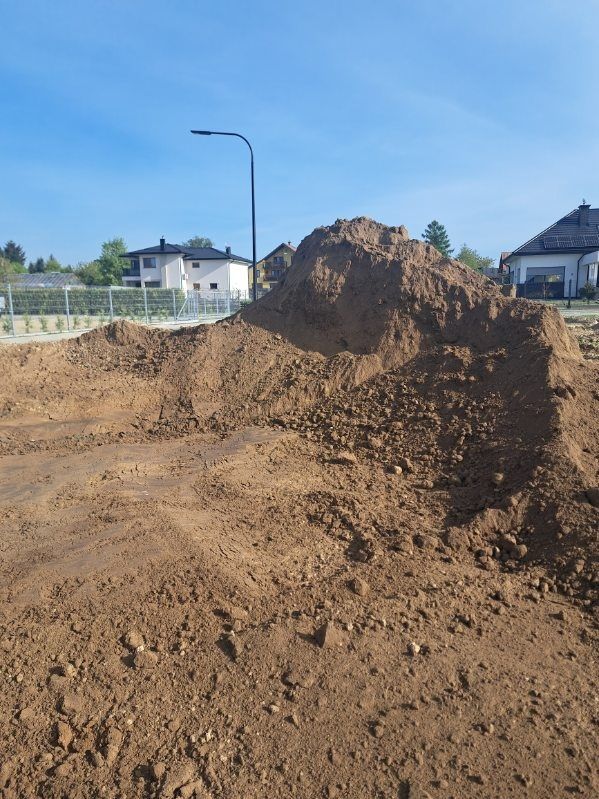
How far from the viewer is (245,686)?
2.99 m

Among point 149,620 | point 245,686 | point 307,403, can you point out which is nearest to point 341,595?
point 245,686

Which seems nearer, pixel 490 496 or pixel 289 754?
pixel 289 754

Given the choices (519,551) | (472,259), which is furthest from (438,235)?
(519,551)

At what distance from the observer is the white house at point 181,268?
191ft

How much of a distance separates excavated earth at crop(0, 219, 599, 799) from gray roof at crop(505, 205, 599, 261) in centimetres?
3741

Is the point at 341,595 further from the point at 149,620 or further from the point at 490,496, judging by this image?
the point at 490,496

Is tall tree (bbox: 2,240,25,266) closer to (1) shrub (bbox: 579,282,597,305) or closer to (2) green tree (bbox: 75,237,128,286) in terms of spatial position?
(2) green tree (bbox: 75,237,128,286)

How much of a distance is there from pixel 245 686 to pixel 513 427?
14.3ft

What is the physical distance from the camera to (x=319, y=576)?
4137mm

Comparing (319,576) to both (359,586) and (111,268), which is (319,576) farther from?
(111,268)

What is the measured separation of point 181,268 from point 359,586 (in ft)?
192

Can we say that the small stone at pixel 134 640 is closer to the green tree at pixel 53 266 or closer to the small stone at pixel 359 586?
the small stone at pixel 359 586

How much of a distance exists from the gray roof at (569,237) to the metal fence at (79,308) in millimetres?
26668

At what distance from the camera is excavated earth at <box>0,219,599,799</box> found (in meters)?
2.62
